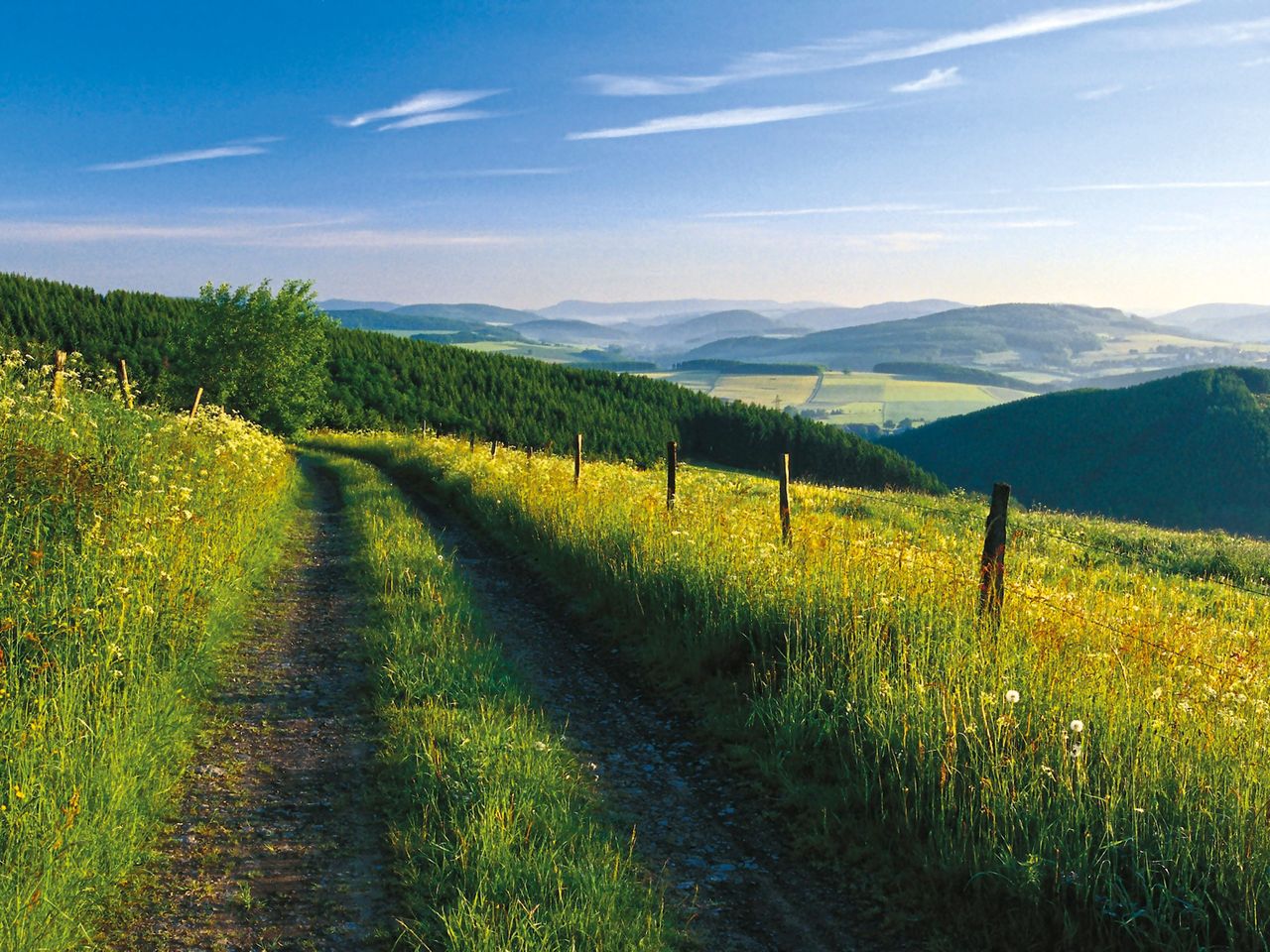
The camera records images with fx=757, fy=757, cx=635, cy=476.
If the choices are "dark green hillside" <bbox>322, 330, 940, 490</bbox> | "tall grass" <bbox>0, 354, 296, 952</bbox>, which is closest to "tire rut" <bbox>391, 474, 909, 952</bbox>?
"tall grass" <bbox>0, 354, 296, 952</bbox>

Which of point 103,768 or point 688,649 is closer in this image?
point 103,768

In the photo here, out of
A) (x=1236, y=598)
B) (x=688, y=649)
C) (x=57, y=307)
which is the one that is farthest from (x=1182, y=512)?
(x=57, y=307)

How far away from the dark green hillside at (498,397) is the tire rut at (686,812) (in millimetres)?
82407

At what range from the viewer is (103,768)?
16.6ft

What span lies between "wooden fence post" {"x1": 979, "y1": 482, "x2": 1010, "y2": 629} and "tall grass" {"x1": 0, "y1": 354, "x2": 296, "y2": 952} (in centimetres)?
709

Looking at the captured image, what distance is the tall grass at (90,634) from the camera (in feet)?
14.1

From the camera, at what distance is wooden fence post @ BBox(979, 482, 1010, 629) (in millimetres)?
7262

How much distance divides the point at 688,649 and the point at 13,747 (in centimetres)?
584

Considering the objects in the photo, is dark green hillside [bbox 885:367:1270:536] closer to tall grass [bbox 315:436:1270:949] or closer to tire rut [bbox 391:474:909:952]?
tall grass [bbox 315:436:1270:949]

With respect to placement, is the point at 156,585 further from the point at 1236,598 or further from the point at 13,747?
the point at 1236,598

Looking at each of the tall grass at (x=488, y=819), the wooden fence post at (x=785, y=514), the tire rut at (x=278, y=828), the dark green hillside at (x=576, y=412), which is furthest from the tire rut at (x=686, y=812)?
the dark green hillside at (x=576, y=412)

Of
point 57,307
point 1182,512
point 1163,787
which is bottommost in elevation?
point 1182,512

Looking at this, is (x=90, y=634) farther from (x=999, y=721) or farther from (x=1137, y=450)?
(x=1137, y=450)

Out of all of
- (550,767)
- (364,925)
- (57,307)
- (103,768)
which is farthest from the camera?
(57,307)
